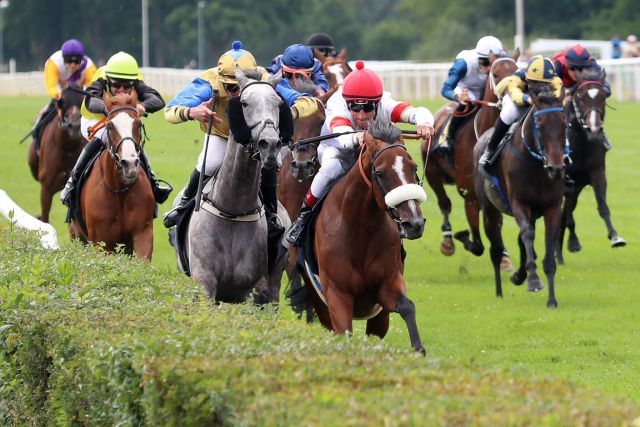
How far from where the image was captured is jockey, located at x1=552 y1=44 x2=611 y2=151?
48.6 feet

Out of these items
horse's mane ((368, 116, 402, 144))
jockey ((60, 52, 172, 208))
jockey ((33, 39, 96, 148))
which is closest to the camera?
horse's mane ((368, 116, 402, 144))

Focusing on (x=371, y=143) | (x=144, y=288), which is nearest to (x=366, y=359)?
(x=144, y=288)

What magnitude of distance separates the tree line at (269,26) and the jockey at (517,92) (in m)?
54.5

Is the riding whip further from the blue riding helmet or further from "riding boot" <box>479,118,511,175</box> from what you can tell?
"riding boot" <box>479,118,511,175</box>

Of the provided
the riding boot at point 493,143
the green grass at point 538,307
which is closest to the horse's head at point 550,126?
the riding boot at point 493,143

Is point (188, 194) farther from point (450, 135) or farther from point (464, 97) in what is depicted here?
point (450, 135)

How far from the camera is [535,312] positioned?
12727 mm

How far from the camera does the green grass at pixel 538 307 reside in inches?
396

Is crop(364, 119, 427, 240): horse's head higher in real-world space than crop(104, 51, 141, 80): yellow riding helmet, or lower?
lower

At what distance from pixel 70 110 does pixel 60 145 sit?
62 cm

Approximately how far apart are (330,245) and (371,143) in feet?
2.54

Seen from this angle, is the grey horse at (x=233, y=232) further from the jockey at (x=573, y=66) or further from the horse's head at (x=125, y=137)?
the jockey at (x=573, y=66)

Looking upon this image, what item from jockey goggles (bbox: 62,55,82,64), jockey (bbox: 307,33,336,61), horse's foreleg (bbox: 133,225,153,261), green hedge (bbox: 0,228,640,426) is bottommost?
horse's foreleg (bbox: 133,225,153,261)

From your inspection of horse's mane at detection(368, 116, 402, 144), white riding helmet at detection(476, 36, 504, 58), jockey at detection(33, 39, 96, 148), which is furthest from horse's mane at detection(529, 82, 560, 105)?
jockey at detection(33, 39, 96, 148)
